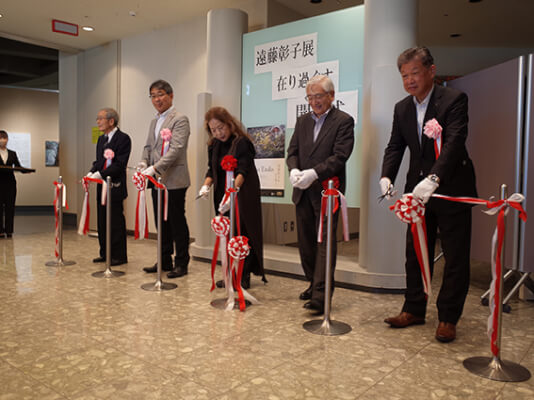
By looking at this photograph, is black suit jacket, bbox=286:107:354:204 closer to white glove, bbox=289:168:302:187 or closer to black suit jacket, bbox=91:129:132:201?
white glove, bbox=289:168:302:187

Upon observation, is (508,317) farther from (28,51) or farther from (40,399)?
(28,51)

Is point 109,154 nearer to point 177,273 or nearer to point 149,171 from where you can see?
point 149,171

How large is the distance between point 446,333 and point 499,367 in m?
0.39

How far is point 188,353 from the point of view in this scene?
7.06ft

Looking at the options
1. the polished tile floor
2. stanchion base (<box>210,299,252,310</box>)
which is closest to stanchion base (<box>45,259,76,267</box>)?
the polished tile floor

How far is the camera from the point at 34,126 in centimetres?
1148

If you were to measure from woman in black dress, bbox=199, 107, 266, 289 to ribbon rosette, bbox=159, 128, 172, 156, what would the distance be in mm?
518

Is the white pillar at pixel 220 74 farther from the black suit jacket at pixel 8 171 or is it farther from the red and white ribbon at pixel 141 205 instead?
the black suit jacket at pixel 8 171

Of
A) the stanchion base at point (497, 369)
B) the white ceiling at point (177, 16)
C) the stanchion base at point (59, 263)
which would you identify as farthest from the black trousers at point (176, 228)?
the white ceiling at point (177, 16)

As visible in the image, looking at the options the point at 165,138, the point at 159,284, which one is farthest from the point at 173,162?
the point at 159,284

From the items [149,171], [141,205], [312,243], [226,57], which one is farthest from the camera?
[226,57]

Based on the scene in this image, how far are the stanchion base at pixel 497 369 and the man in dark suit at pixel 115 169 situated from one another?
337 cm

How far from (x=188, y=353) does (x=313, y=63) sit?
2.95m

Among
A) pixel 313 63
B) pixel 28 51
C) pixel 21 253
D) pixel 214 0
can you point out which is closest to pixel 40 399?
pixel 313 63
